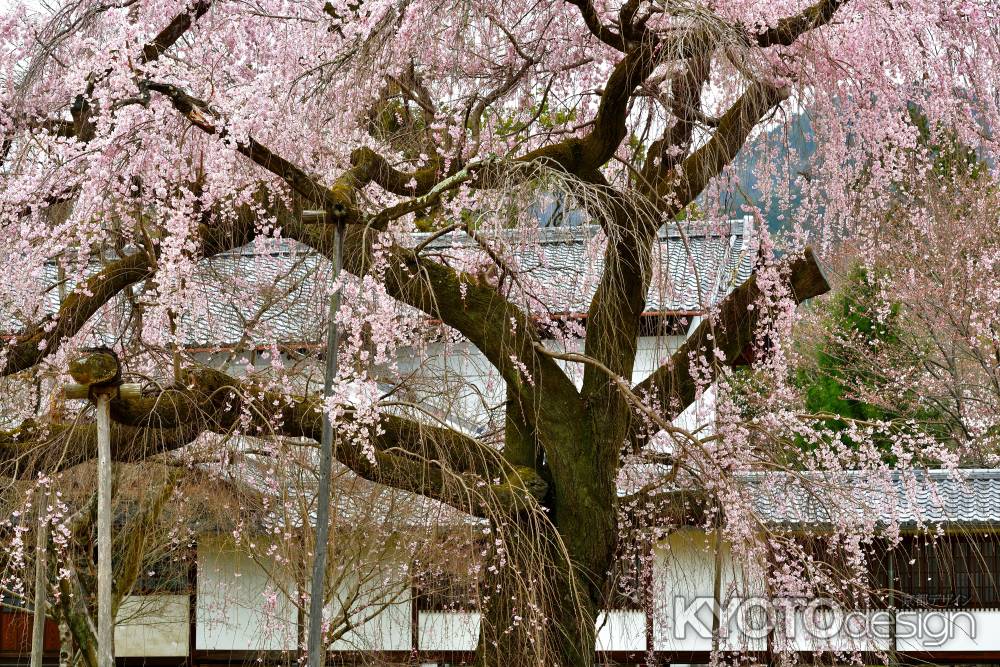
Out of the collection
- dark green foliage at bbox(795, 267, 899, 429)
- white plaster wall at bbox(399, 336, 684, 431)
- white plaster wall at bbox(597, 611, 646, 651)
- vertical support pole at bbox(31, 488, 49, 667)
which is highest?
dark green foliage at bbox(795, 267, 899, 429)

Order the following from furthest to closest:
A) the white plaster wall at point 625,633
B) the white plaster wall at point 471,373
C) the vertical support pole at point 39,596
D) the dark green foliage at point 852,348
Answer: the dark green foliage at point 852,348, the white plaster wall at point 625,633, the white plaster wall at point 471,373, the vertical support pole at point 39,596

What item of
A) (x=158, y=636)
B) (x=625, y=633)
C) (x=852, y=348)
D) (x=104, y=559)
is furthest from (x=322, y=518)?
(x=852, y=348)

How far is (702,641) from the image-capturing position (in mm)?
9070

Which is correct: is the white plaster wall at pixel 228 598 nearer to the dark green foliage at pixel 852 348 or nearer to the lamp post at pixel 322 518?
the lamp post at pixel 322 518

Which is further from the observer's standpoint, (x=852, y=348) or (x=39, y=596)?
(x=852, y=348)

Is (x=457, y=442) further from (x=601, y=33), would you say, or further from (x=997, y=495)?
(x=997, y=495)

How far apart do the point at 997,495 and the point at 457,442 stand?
6.27 metres

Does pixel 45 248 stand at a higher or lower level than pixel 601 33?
lower

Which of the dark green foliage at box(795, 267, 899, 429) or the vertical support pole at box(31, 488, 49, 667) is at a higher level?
the dark green foliage at box(795, 267, 899, 429)

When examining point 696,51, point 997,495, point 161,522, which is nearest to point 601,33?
point 696,51

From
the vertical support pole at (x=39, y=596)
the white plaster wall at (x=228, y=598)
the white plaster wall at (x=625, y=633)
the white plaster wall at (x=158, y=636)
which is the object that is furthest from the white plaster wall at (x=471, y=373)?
the white plaster wall at (x=158, y=636)

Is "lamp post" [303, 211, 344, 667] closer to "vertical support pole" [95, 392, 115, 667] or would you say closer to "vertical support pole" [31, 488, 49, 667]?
"vertical support pole" [95, 392, 115, 667]

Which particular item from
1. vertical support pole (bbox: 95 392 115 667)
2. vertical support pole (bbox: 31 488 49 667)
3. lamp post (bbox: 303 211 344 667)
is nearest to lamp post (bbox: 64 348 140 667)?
vertical support pole (bbox: 95 392 115 667)

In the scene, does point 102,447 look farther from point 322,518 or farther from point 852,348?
point 852,348
